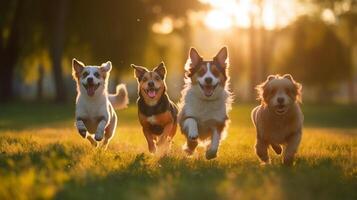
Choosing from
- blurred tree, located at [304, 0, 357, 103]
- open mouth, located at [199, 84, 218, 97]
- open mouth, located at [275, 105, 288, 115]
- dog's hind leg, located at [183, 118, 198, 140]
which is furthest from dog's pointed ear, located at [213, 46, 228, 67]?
blurred tree, located at [304, 0, 357, 103]

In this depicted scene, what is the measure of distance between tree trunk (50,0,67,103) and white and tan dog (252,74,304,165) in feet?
96.6

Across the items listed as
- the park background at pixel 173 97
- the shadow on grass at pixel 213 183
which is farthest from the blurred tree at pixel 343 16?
the shadow on grass at pixel 213 183

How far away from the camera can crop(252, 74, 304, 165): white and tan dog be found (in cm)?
1010

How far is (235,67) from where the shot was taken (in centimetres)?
7750

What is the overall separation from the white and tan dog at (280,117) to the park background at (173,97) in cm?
32

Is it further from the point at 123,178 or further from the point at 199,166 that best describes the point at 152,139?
the point at 123,178

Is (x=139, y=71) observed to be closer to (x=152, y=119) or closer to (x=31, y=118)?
(x=152, y=119)

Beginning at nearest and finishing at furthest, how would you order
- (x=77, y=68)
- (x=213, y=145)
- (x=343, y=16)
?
(x=213, y=145) → (x=77, y=68) → (x=343, y=16)

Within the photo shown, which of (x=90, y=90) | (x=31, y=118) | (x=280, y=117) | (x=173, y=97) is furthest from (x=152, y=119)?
(x=173, y=97)

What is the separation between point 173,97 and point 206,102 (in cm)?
4831

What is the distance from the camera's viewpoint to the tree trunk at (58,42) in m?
38.9

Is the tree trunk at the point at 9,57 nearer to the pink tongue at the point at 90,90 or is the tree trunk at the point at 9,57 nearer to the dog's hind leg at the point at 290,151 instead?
the pink tongue at the point at 90,90

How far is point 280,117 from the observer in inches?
407

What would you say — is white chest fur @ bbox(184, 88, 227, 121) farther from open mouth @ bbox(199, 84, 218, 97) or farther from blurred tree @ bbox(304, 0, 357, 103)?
blurred tree @ bbox(304, 0, 357, 103)
